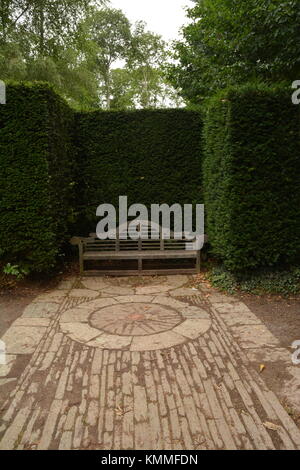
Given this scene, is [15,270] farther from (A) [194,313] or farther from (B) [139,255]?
(A) [194,313]

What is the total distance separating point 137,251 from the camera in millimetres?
7000

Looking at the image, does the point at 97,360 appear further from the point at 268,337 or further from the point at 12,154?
the point at 12,154

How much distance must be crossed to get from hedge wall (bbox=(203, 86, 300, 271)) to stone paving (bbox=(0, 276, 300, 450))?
3.62 ft

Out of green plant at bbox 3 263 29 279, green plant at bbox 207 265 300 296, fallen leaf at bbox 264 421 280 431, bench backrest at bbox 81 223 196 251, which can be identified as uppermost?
bench backrest at bbox 81 223 196 251

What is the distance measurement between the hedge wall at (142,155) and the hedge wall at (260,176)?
165cm

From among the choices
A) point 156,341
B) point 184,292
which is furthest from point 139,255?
point 156,341

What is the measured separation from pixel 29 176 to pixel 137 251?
253cm

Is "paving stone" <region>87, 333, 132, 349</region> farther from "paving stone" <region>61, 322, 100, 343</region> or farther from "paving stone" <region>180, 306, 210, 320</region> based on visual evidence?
"paving stone" <region>180, 306, 210, 320</region>

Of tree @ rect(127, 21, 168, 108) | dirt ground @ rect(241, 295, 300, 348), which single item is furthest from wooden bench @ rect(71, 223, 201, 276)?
tree @ rect(127, 21, 168, 108)

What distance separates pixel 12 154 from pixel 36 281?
214 cm

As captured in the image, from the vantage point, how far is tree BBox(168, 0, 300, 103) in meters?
6.50

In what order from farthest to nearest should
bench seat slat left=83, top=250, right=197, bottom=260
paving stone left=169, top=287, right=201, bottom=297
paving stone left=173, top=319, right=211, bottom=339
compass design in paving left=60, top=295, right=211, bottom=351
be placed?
bench seat slat left=83, top=250, right=197, bottom=260
paving stone left=169, top=287, right=201, bottom=297
paving stone left=173, top=319, right=211, bottom=339
compass design in paving left=60, top=295, right=211, bottom=351

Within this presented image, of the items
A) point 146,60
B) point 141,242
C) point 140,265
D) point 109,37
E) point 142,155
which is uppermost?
point 109,37
